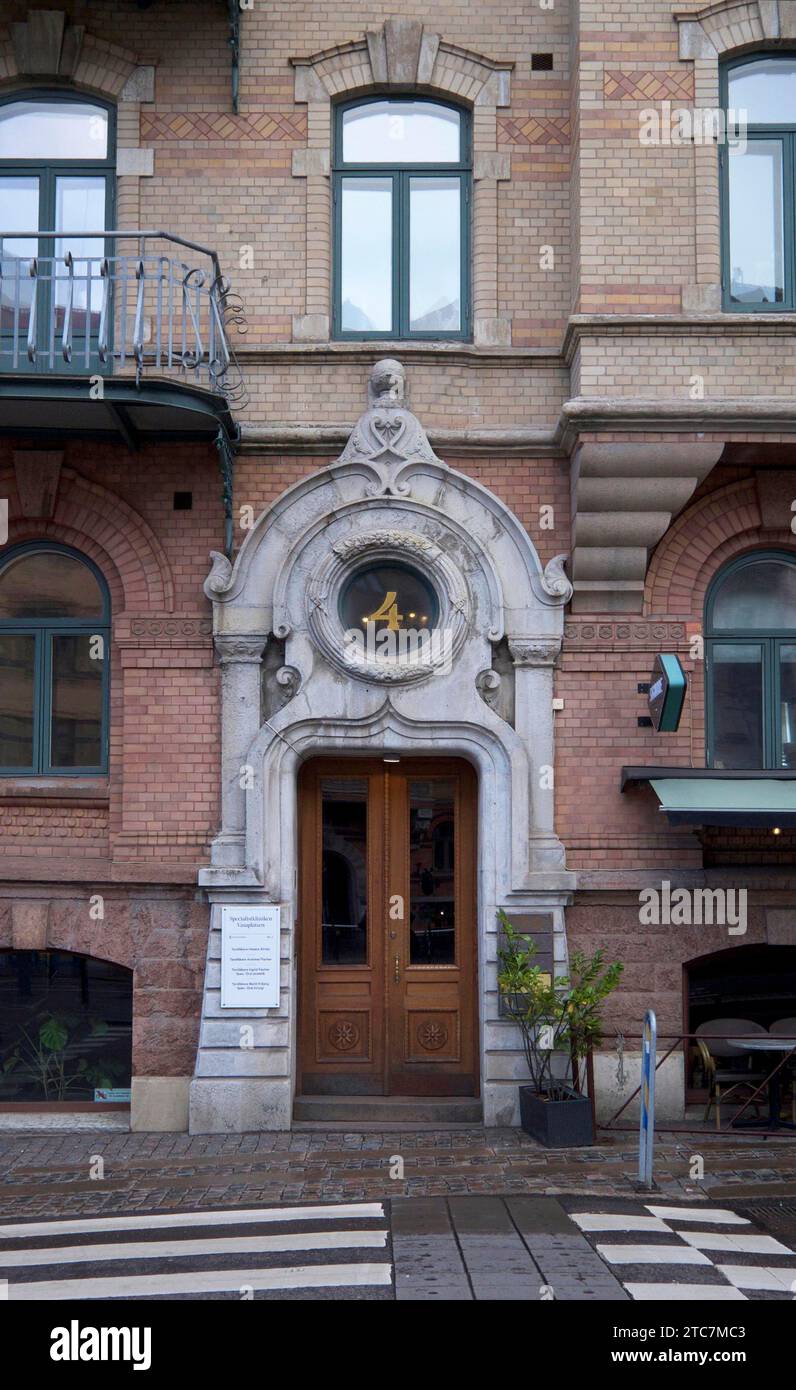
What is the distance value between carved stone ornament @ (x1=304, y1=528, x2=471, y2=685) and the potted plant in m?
2.20

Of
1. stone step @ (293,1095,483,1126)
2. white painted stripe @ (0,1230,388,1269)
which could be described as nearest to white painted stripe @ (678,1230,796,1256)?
white painted stripe @ (0,1230,388,1269)

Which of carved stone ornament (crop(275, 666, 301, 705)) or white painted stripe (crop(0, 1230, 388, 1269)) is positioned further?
carved stone ornament (crop(275, 666, 301, 705))

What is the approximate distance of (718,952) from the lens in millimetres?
11797

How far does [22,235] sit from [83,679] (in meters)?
3.72

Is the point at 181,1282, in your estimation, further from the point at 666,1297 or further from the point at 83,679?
the point at 83,679

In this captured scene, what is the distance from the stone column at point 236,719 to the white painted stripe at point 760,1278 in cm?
545

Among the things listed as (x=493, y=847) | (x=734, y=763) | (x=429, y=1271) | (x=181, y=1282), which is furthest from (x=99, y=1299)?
(x=734, y=763)

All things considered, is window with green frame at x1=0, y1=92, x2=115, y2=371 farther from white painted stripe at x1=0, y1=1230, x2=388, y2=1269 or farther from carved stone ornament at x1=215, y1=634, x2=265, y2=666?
white painted stripe at x1=0, y1=1230, x2=388, y2=1269

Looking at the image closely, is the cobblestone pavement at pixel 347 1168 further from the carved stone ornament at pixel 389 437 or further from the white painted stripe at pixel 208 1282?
the carved stone ornament at pixel 389 437

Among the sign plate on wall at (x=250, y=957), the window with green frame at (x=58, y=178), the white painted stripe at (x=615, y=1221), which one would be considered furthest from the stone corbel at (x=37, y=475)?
the white painted stripe at (x=615, y=1221)

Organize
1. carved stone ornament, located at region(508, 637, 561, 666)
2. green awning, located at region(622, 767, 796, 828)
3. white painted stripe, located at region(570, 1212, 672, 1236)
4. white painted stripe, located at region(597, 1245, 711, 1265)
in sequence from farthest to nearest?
carved stone ornament, located at region(508, 637, 561, 666), green awning, located at region(622, 767, 796, 828), white painted stripe, located at region(570, 1212, 672, 1236), white painted stripe, located at region(597, 1245, 711, 1265)

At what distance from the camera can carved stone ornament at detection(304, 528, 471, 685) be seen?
11.6 m

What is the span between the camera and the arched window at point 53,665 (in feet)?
39.9

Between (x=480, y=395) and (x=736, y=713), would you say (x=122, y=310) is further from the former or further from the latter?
(x=736, y=713)
